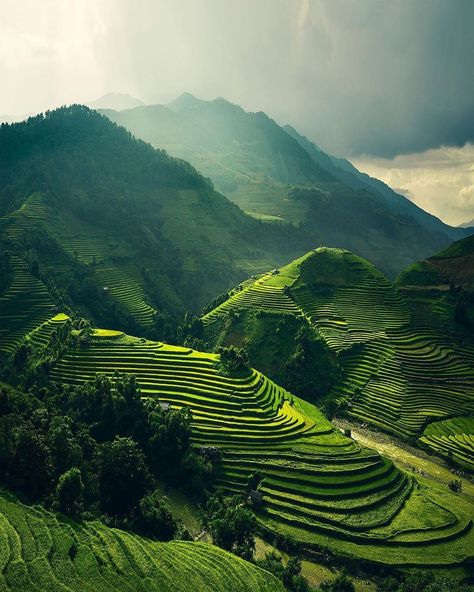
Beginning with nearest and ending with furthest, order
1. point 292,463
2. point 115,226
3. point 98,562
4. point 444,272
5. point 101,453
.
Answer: point 98,562 < point 101,453 < point 292,463 < point 444,272 < point 115,226

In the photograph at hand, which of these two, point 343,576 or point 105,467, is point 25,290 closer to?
point 105,467

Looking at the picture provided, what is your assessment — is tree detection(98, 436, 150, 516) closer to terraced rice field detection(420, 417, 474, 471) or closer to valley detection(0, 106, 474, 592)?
valley detection(0, 106, 474, 592)

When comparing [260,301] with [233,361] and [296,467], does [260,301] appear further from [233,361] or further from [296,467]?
[296,467]

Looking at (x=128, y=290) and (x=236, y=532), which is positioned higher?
(x=128, y=290)

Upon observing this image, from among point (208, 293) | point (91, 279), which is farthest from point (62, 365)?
point (208, 293)

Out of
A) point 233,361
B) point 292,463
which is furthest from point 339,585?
point 233,361

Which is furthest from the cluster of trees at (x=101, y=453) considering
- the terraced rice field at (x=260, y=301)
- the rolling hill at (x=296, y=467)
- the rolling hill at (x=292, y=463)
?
the terraced rice field at (x=260, y=301)
